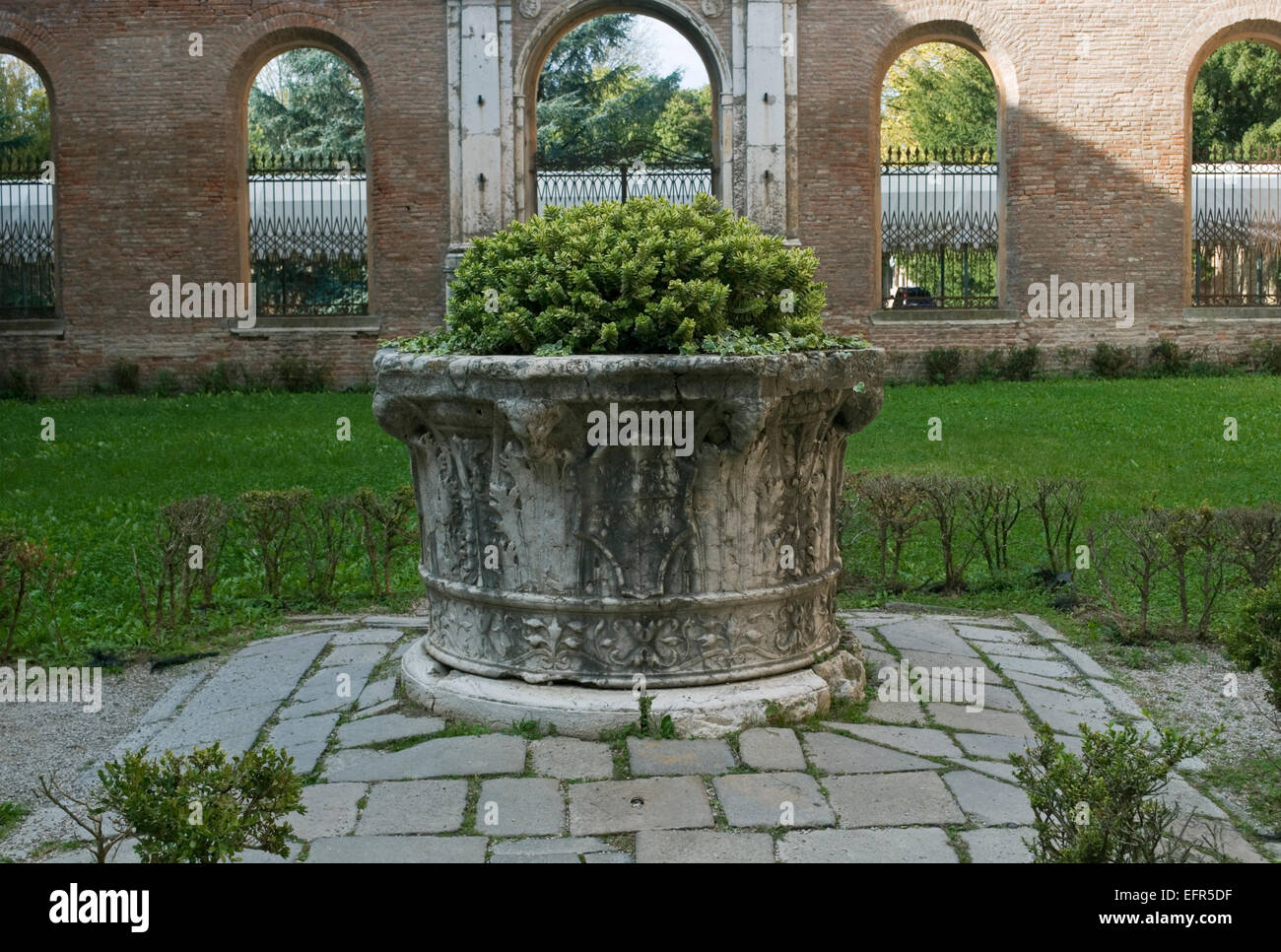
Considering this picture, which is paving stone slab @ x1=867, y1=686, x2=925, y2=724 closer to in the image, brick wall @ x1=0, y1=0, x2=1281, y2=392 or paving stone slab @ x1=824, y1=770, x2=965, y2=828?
paving stone slab @ x1=824, y1=770, x2=965, y2=828

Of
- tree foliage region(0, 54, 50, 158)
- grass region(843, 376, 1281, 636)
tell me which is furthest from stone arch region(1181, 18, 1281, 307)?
tree foliage region(0, 54, 50, 158)

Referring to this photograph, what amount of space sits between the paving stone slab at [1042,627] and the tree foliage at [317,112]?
23.9m

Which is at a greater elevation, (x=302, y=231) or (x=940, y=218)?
(x=940, y=218)

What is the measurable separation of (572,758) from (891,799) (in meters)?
0.97

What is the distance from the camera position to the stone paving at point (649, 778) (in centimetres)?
371

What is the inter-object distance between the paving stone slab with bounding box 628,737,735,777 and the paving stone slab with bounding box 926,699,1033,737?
846mm

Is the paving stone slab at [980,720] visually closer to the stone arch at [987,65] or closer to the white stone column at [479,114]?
the white stone column at [479,114]

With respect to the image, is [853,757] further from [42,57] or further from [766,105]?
[42,57]

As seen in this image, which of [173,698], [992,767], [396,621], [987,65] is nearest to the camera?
[992,767]

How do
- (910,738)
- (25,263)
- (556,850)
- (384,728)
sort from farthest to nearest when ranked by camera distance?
(25,263) → (384,728) → (910,738) → (556,850)

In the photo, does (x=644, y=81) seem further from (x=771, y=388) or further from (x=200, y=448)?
(x=771, y=388)

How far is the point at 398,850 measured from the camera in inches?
145

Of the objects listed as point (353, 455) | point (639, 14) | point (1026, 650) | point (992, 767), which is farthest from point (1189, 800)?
point (639, 14)

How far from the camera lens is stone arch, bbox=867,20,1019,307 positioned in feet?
58.6
